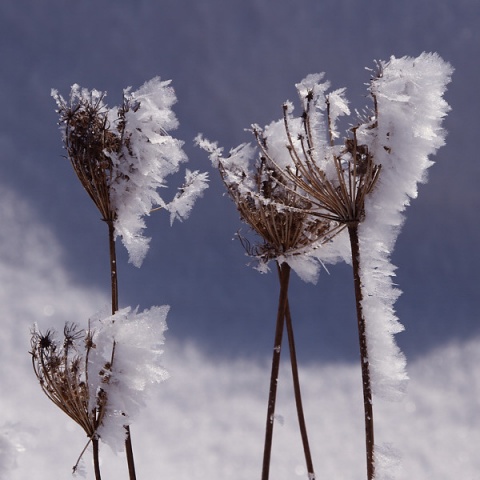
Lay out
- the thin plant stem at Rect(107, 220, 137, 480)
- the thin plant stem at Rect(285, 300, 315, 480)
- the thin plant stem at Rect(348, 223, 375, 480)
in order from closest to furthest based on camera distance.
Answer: the thin plant stem at Rect(348, 223, 375, 480), the thin plant stem at Rect(107, 220, 137, 480), the thin plant stem at Rect(285, 300, 315, 480)

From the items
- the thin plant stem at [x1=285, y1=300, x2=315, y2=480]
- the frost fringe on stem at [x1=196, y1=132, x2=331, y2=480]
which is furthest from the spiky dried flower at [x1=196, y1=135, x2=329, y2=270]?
the thin plant stem at [x1=285, y1=300, x2=315, y2=480]

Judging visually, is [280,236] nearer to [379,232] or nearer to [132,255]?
[132,255]

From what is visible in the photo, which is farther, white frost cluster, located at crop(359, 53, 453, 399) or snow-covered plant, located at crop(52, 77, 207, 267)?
snow-covered plant, located at crop(52, 77, 207, 267)

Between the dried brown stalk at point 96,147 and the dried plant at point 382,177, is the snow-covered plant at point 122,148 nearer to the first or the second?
the dried brown stalk at point 96,147

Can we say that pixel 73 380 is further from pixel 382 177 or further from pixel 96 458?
pixel 382 177

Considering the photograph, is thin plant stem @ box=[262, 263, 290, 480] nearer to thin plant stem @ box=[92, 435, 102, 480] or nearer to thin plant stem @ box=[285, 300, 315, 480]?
thin plant stem @ box=[285, 300, 315, 480]

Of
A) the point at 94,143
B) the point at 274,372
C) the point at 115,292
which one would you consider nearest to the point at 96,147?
the point at 94,143

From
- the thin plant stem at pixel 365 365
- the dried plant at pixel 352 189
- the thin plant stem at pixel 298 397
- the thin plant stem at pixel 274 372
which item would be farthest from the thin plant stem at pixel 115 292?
the thin plant stem at pixel 365 365

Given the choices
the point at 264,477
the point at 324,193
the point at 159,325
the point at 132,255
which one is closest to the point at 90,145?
the point at 132,255
